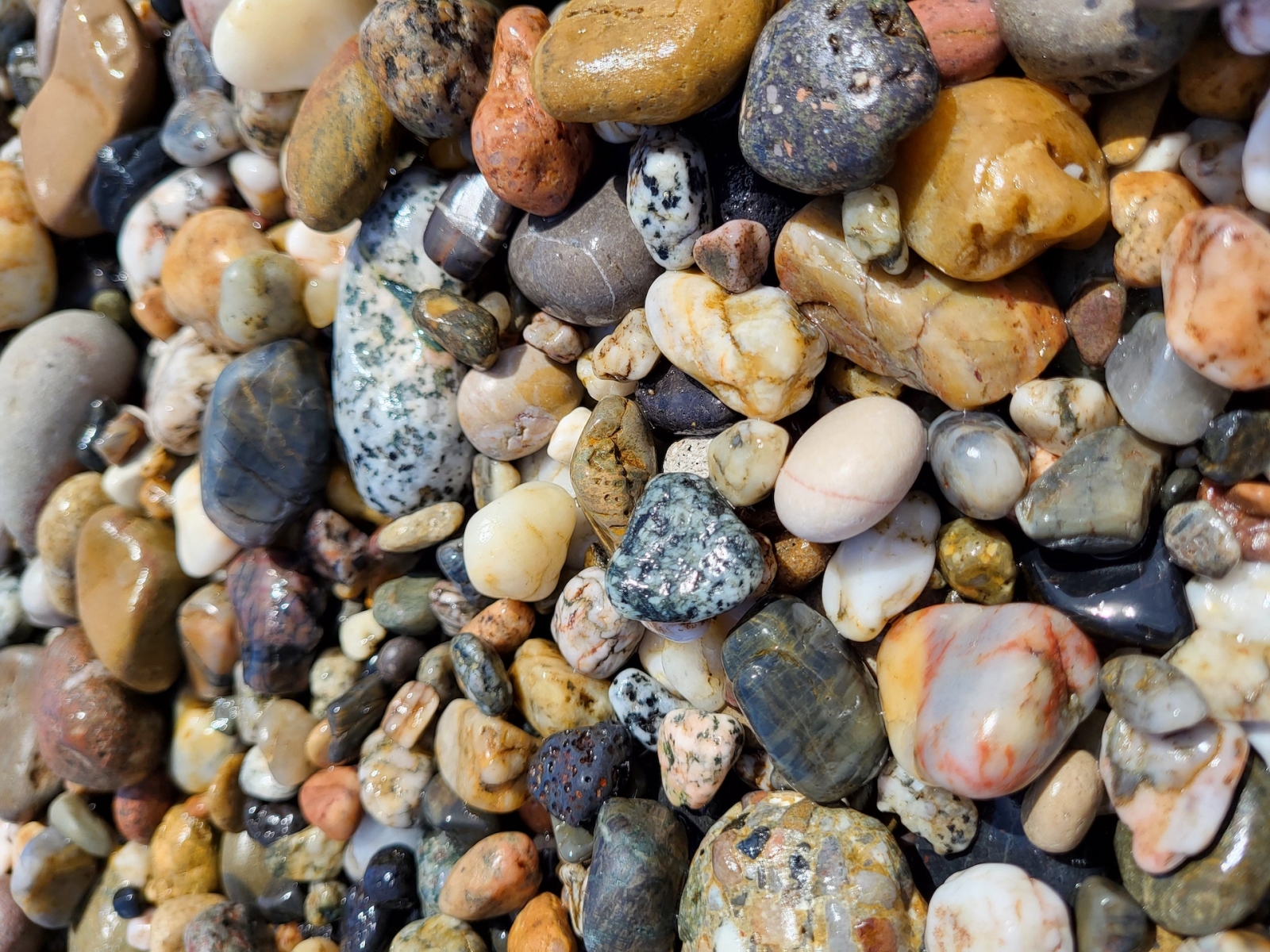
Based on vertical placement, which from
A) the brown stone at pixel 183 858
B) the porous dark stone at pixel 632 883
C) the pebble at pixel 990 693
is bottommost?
the brown stone at pixel 183 858

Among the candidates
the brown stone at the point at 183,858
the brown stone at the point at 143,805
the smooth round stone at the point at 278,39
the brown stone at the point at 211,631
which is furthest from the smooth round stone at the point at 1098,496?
the brown stone at the point at 143,805

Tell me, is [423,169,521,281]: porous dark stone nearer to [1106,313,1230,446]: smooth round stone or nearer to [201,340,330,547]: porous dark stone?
[201,340,330,547]: porous dark stone

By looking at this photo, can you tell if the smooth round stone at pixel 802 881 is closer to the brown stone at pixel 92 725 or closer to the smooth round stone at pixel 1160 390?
the smooth round stone at pixel 1160 390

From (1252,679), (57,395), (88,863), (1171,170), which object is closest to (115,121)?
(57,395)

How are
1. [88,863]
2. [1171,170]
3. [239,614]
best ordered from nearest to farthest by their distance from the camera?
[1171,170] < [239,614] < [88,863]

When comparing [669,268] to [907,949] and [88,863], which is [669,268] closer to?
[907,949]

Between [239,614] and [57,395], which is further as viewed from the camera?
[57,395]
